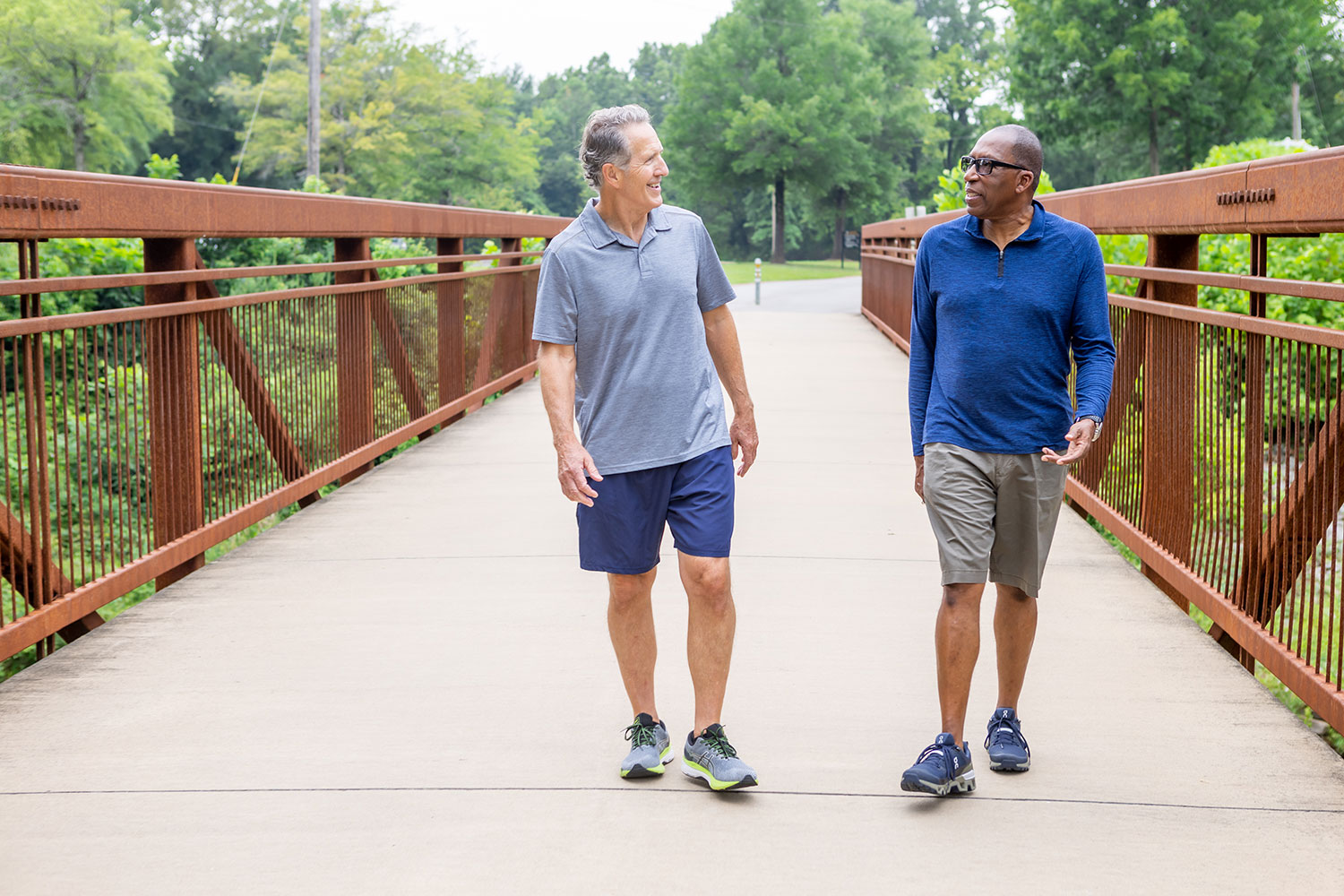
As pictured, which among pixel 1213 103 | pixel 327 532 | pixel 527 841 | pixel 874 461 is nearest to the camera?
pixel 527 841

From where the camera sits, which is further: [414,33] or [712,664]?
[414,33]

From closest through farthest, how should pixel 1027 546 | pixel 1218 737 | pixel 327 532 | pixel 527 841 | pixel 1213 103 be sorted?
pixel 527 841 < pixel 1027 546 < pixel 1218 737 < pixel 327 532 < pixel 1213 103

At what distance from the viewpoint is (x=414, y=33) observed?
55.7 metres

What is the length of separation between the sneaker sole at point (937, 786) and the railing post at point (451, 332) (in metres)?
6.89

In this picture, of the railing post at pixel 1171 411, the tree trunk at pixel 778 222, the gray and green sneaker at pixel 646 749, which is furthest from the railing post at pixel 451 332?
the tree trunk at pixel 778 222

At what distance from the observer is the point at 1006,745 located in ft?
12.3

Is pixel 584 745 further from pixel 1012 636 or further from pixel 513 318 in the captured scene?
pixel 513 318

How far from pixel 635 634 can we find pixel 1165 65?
50.6m

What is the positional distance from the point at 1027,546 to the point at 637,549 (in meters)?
0.97

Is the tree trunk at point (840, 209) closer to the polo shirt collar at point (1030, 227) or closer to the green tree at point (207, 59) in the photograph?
the green tree at point (207, 59)

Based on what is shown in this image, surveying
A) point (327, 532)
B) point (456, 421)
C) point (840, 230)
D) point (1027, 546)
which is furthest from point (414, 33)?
point (1027, 546)

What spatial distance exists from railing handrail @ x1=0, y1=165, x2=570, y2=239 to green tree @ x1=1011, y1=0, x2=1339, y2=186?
44048 mm

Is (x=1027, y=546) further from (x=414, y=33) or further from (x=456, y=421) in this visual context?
(x=414, y=33)

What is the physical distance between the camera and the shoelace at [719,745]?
3.62 meters
